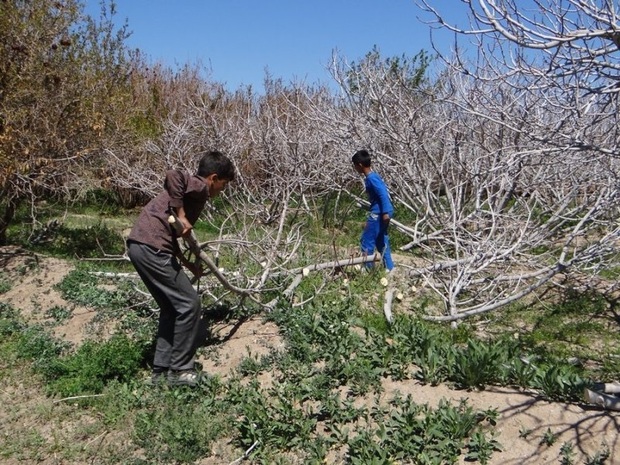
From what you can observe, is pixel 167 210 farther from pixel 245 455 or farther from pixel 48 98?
pixel 48 98

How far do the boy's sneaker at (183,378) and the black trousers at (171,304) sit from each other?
4 cm

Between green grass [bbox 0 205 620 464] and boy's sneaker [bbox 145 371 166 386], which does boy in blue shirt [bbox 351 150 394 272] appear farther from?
boy's sneaker [bbox 145 371 166 386]

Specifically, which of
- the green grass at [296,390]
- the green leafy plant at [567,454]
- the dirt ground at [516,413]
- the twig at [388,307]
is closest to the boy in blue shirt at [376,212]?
the twig at [388,307]

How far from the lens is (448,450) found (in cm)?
353

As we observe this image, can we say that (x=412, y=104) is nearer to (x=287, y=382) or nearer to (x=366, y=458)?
(x=287, y=382)

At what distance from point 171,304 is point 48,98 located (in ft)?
15.2

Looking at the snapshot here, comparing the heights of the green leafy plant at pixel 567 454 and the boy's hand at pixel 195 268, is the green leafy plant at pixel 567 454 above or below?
below

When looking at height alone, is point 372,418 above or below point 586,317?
below

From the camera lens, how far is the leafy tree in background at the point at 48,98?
7527mm

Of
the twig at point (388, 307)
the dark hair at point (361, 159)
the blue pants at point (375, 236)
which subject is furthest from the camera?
the blue pants at point (375, 236)

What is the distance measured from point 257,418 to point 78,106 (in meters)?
5.82

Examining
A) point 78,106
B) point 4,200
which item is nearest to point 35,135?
point 78,106

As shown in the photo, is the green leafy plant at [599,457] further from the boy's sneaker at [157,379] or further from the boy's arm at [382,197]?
the boy's arm at [382,197]

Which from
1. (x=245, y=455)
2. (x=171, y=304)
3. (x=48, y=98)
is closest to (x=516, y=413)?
(x=245, y=455)
